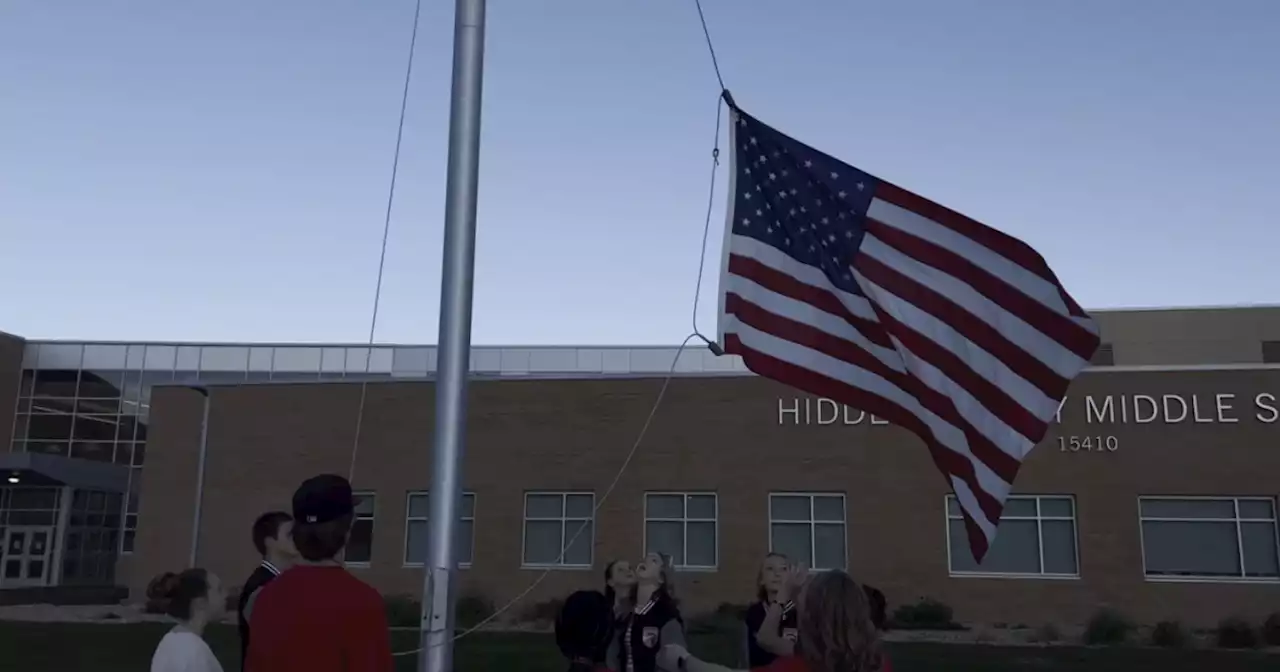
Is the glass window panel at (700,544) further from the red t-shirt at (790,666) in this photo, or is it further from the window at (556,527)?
the red t-shirt at (790,666)

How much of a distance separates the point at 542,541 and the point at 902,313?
68.4 ft

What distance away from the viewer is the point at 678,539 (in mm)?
25125

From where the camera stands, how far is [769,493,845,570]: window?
80.2 ft

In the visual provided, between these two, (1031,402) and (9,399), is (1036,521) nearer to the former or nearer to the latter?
(1031,402)

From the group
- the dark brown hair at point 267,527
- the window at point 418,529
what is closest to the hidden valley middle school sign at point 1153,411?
the window at point 418,529

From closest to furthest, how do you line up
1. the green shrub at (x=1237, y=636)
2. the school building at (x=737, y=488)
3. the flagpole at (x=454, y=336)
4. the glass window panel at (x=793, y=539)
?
the flagpole at (x=454, y=336), the green shrub at (x=1237, y=636), the school building at (x=737, y=488), the glass window panel at (x=793, y=539)

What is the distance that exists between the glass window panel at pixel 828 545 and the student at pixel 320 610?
2208cm

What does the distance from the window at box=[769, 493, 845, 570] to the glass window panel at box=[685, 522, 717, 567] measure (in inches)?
53.7

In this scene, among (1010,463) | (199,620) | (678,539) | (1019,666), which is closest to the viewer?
(199,620)

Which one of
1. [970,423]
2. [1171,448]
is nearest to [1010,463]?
[970,423]

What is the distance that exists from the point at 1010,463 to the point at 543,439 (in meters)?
21.1

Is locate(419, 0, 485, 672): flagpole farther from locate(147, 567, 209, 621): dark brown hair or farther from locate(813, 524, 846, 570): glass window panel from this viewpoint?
locate(813, 524, 846, 570): glass window panel

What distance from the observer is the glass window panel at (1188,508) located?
23.0 meters

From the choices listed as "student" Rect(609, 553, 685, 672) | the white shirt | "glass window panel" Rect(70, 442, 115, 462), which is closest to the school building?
"glass window panel" Rect(70, 442, 115, 462)
